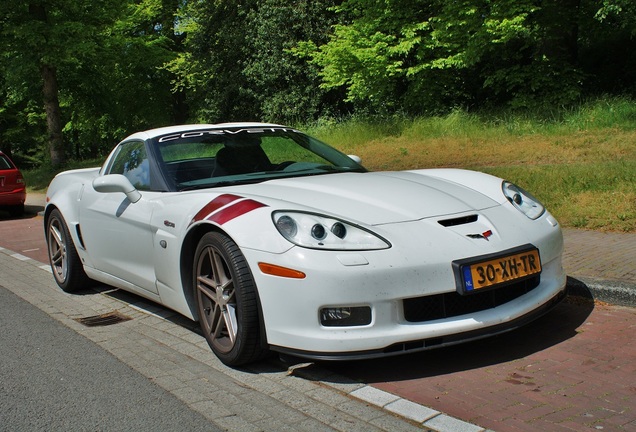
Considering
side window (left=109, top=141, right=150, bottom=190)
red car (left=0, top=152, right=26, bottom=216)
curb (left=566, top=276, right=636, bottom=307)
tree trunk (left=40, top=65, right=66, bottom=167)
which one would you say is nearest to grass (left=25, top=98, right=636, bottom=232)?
curb (left=566, top=276, right=636, bottom=307)

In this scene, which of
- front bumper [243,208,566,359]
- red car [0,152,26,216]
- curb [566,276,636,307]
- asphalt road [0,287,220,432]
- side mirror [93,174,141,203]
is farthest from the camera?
red car [0,152,26,216]

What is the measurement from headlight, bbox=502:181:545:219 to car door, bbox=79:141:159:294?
2401 millimetres

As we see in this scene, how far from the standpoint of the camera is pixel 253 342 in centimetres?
377

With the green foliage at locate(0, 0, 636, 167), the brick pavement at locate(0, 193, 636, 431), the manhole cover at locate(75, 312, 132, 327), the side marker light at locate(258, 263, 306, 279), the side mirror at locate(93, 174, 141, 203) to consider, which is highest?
the green foliage at locate(0, 0, 636, 167)

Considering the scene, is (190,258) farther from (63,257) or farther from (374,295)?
(63,257)

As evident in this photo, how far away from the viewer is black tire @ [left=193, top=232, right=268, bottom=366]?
3.71 metres

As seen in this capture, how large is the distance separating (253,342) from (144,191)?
66.6 inches

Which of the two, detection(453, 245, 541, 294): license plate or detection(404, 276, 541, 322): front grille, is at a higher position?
detection(453, 245, 541, 294): license plate

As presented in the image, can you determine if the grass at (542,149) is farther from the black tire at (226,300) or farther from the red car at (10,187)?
the red car at (10,187)

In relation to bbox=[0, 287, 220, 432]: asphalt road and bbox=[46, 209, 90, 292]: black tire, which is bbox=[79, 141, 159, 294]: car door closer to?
bbox=[46, 209, 90, 292]: black tire

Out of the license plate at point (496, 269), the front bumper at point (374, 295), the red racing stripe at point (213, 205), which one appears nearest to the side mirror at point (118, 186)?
the red racing stripe at point (213, 205)

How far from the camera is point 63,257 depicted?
253 inches

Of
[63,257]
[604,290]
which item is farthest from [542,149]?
[63,257]

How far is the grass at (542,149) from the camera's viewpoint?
771cm
